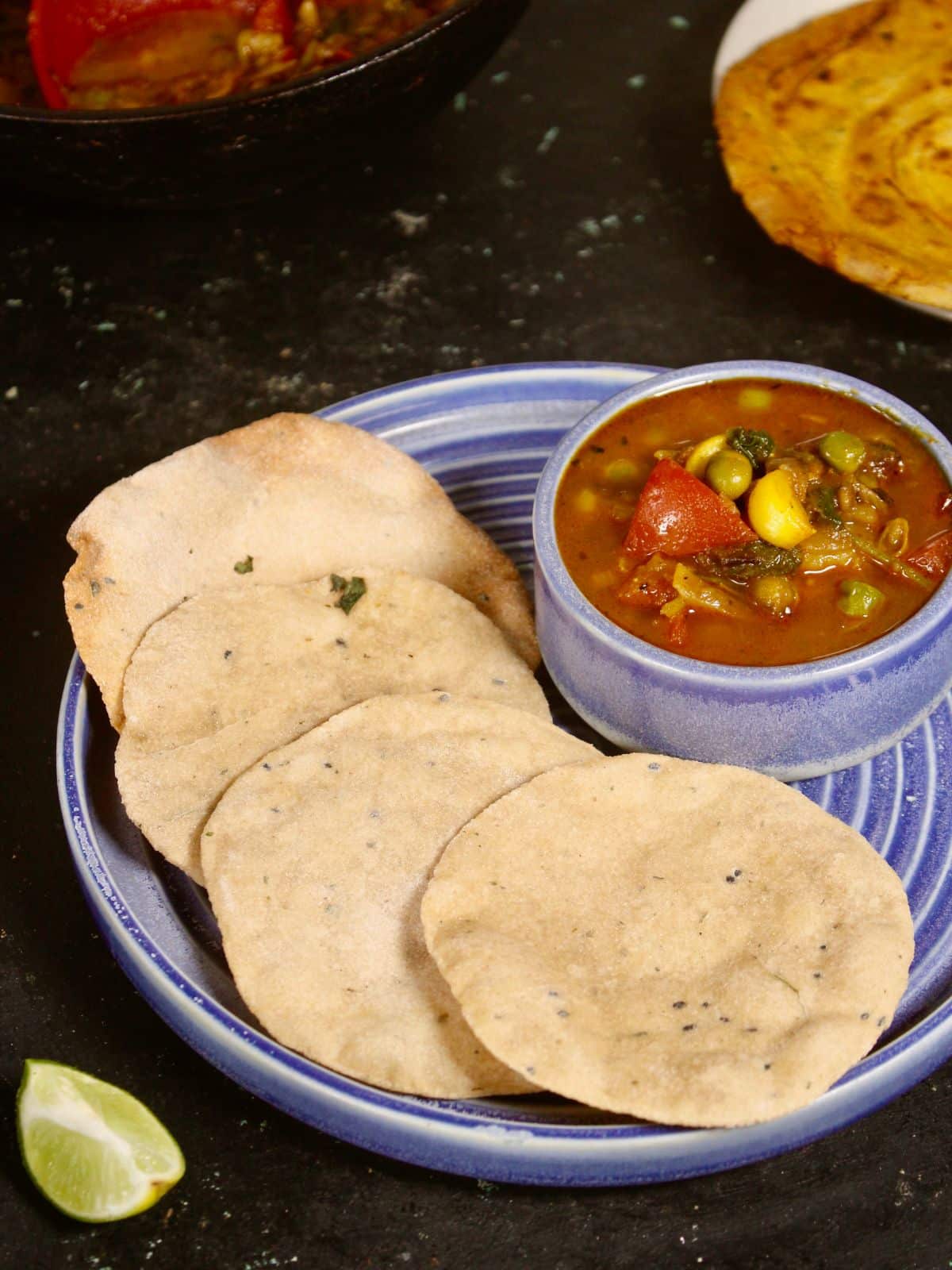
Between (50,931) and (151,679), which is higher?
(151,679)

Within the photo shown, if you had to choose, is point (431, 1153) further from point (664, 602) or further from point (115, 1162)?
point (664, 602)

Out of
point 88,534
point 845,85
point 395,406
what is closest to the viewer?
point 88,534

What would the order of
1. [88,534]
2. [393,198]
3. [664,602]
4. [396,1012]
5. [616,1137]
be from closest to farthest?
[616,1137], [396,1012], [664,602], [88,534], [393,198]

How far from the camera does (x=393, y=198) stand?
4.87m

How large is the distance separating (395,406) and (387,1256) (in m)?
1.98

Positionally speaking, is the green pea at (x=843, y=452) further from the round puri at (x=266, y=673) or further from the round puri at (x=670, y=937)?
the round puri at (x=266, y=673)

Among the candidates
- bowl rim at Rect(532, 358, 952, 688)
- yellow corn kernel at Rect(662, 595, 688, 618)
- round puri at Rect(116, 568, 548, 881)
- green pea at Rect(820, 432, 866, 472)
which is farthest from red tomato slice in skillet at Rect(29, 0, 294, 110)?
yellow corn kernel at Rect(662, 595, 688, 618)

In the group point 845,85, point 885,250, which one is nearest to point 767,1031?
point 885,250

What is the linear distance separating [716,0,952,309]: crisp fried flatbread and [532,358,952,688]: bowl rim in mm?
742

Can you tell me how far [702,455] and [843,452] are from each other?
0.89 feet

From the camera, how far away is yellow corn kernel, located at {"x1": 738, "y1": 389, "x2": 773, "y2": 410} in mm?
3141

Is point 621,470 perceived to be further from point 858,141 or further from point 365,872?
point 858,141

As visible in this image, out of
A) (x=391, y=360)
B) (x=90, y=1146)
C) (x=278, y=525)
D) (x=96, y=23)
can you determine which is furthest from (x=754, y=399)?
(x=96, y=23)

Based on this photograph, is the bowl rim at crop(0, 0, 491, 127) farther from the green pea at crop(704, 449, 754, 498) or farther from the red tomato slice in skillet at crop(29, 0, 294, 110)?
the green pea at crop(704, 449, 754, 498)
